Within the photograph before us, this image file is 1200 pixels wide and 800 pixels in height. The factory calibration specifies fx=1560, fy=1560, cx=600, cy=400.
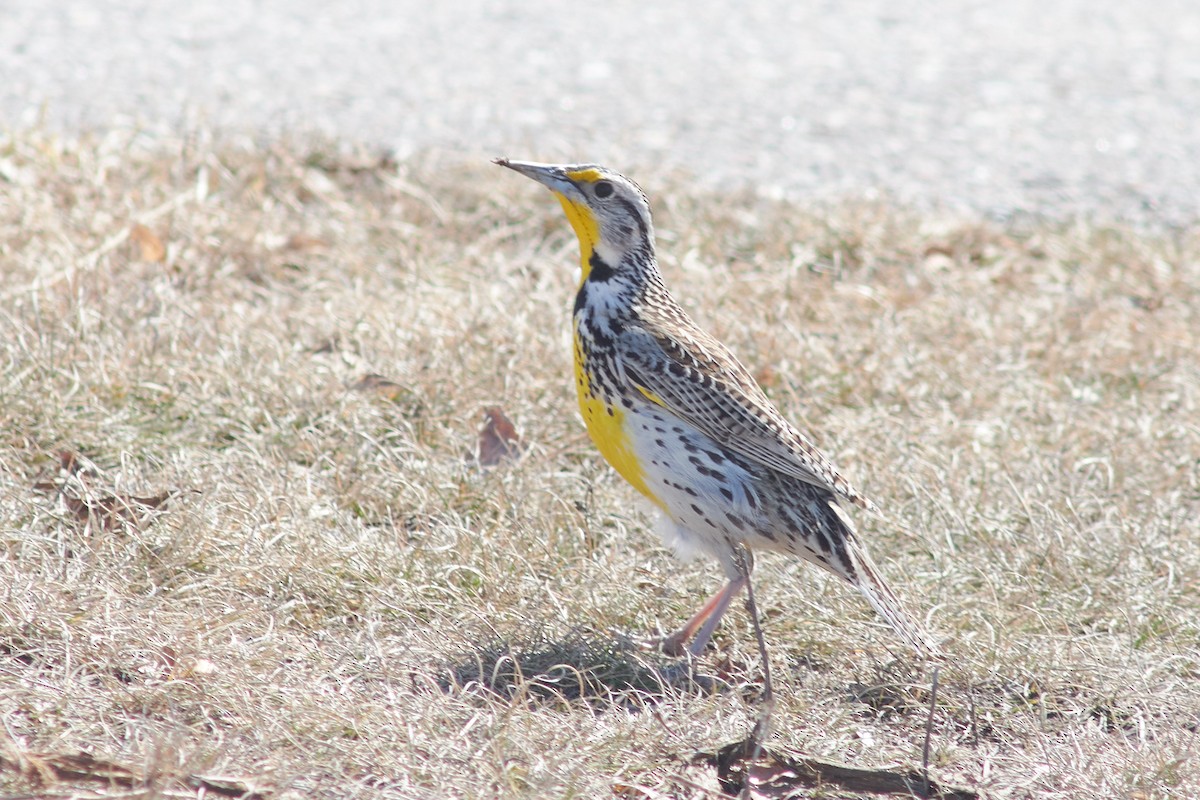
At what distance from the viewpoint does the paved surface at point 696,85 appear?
31.0 ft

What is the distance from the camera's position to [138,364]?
595 cm

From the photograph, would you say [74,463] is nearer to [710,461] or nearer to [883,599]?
[710,461]

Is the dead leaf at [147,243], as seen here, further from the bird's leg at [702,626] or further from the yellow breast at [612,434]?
the bird's leg at [702,626]

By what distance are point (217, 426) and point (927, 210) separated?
4.75m

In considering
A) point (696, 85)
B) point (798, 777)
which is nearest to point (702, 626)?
point (798, 777)

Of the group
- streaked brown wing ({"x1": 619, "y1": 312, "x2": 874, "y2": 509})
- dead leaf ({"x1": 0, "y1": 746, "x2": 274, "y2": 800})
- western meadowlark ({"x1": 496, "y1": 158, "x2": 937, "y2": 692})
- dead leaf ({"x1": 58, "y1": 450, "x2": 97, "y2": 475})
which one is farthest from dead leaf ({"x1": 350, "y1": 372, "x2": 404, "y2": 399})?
dead leaf ({"x1": 0, "y1": 746, "x2": 274, "y2": 800})

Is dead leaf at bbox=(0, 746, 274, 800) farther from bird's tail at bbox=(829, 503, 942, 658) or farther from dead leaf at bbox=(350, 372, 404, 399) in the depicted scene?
dead leaf at bbox=(350, 372, 404, 399)

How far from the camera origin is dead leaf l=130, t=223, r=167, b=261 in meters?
7.05

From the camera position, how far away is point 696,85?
1115cm

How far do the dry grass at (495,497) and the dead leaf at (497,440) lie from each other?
0.08 metres

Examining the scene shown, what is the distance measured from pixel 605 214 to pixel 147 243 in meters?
2.82

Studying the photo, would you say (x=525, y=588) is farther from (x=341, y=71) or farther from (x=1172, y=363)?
(x=341, y=71)

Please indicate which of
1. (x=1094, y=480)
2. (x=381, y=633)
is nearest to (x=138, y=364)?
(x=381, y=633)

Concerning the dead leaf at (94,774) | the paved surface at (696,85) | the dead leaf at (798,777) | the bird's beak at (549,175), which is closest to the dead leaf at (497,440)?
the bird's beak at (549,175)
